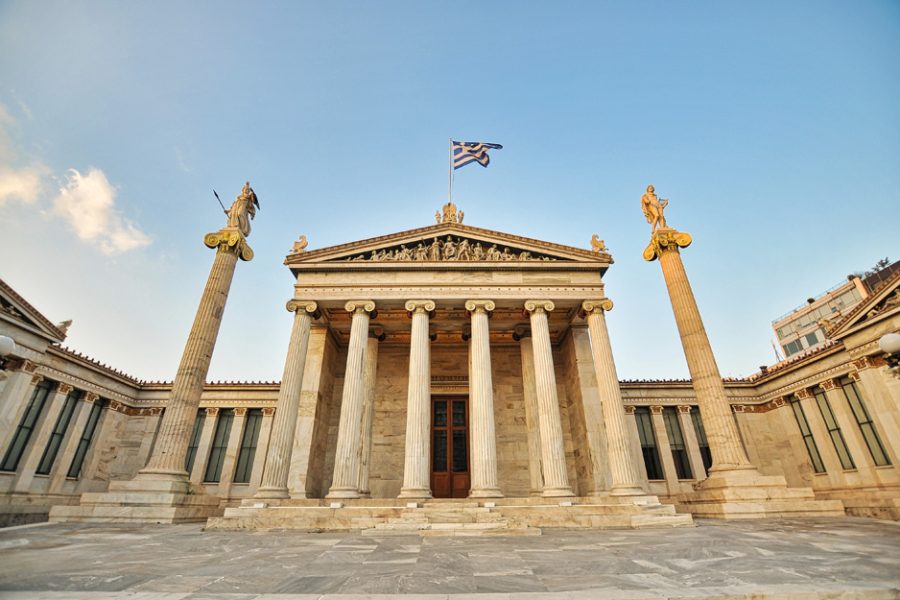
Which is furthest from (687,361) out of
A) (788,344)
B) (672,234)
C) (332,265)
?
(788,344)

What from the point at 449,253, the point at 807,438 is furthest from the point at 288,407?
the point at 807,438

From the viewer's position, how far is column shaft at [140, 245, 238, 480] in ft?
49.3

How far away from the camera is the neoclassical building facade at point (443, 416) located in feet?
48.1

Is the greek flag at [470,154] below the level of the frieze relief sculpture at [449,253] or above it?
above

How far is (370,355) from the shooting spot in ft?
65.1

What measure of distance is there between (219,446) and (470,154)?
73.2 ft

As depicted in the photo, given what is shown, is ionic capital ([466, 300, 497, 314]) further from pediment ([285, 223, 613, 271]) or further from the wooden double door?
the wooden double door

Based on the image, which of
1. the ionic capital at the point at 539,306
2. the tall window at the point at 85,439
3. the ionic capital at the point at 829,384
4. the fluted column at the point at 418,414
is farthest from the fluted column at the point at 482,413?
the tall window at the point at 85,439

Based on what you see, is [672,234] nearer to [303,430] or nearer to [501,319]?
[501,319]

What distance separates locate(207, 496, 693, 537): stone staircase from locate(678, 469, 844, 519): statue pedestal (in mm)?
2835

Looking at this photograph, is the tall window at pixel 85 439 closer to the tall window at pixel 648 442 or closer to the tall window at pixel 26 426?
the tall window at pixel 26 426

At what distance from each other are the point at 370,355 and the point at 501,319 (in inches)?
266

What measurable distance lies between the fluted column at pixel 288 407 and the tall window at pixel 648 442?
755 inches

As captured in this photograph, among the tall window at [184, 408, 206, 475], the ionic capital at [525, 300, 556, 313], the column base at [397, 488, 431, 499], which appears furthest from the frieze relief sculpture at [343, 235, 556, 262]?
the tall window at [184, 408, 206, 475]
